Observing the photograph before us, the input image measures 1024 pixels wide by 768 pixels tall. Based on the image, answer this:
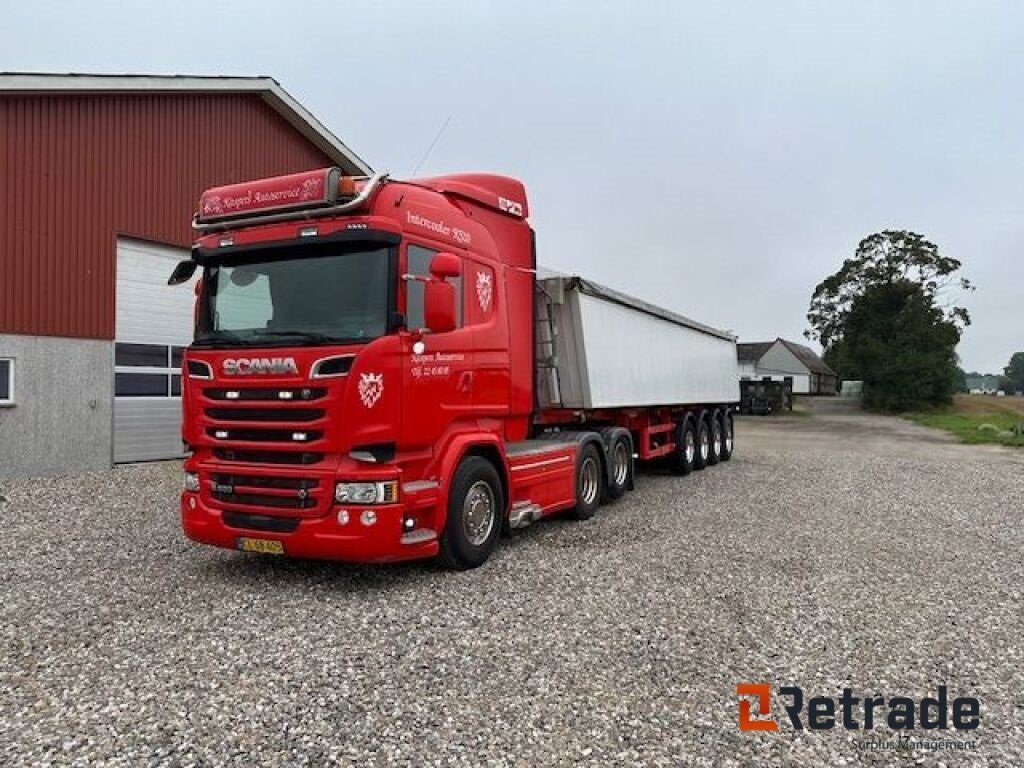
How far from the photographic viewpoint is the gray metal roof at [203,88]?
10.8 m

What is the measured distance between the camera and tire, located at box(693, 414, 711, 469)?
1398 cm

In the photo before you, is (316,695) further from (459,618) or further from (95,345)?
(95,345)

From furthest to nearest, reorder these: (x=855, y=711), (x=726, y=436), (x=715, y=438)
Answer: (x=726, y=436)
(x=715, y=438)
(x=855, y=711)

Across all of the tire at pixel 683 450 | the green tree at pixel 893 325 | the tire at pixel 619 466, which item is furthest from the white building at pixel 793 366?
the tire at pixel 619 466

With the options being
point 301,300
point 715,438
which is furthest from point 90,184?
point 715,438

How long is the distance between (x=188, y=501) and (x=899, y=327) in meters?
50.2

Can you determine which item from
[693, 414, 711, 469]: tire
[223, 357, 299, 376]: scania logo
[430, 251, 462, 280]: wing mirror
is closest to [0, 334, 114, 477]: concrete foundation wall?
[223, 357, 299, 376]: scania logo

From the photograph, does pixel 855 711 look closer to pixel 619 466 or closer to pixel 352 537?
pixel 352 537

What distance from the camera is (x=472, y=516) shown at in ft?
20.7

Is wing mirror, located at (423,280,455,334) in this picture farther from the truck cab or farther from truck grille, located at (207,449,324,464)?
truck grille, located at (207,449,324,464)

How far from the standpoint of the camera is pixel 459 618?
5035mm

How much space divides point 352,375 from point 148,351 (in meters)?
9.53

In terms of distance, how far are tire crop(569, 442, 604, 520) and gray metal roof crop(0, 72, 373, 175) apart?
32.8 feet

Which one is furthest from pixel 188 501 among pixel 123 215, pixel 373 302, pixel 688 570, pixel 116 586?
pixel 123 215
